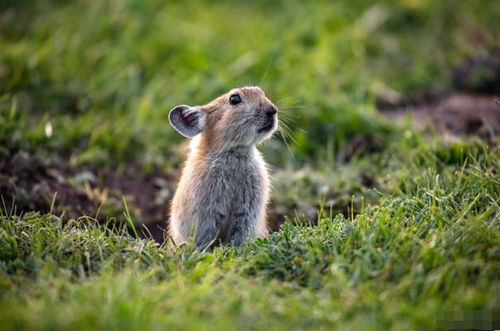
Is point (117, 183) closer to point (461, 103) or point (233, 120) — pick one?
point (233, 120)

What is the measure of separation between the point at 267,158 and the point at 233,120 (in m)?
2.28

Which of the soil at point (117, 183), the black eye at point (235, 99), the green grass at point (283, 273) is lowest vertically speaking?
the green grass at point (283, 273)

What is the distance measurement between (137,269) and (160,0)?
7.21 m

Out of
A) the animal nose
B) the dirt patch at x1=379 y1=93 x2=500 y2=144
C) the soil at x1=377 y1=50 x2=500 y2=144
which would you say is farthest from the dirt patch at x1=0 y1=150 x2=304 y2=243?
the soil at x1=377 y1=50 x2=500 y2=144

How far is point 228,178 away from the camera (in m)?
4.92

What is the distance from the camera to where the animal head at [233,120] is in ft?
16.4

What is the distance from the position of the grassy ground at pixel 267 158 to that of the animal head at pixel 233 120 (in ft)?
2.43

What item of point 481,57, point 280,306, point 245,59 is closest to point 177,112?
point 280,306

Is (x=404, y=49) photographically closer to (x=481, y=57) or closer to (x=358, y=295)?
(x=481, y=57)

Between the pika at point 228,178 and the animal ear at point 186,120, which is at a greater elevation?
the animal ear at point 186,120

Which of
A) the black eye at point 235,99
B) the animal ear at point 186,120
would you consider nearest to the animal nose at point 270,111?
the black eye at point 235,99

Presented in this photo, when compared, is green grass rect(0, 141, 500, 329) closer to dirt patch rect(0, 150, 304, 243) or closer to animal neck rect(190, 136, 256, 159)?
animal neck rect(190, 136, 256, 159)

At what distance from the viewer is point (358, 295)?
11.1 feet

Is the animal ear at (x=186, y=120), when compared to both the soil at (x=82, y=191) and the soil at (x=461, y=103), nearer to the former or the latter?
the soil at (x=82, y=191)
